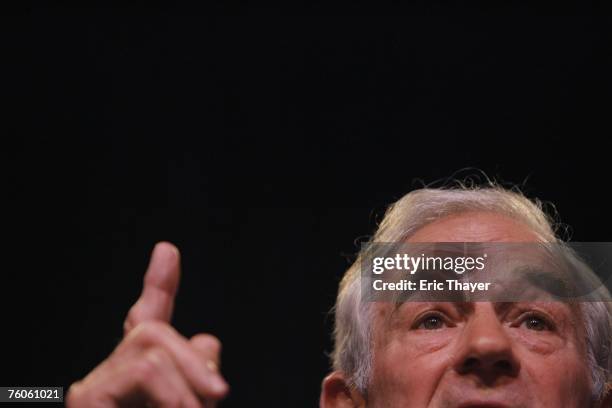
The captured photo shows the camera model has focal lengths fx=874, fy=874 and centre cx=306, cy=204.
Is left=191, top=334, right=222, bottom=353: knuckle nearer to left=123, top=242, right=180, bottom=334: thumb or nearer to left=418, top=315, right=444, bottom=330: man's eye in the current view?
left=123, top=242, right=180, bottom=334: thumb

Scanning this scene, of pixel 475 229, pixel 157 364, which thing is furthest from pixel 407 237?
pixel 157 364

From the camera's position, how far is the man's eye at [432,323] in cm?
167

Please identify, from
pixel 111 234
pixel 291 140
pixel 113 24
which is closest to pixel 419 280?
pixel 291 140

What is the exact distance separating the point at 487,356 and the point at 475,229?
1.11ft

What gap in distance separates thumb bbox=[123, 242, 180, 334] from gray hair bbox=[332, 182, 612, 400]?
0.65 meters

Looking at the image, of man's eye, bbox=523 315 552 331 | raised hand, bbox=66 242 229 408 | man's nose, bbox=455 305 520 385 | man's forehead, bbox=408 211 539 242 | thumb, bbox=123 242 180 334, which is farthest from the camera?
man's forehead, bbox=408 211 539 242

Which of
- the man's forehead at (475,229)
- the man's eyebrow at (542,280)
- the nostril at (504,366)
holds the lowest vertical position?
the nostril at (504,366)

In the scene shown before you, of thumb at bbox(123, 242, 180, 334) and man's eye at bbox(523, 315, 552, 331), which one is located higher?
man's eye at bbox(523, 315, 552, 331)

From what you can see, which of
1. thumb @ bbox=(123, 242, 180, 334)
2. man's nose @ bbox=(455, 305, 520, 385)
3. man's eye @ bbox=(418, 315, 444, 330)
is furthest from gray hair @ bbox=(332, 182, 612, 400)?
thumb @ bbox=(123, 242, 180, 334)

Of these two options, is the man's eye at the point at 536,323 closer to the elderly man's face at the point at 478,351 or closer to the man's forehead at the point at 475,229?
the elderly man's face at the point at 478,351

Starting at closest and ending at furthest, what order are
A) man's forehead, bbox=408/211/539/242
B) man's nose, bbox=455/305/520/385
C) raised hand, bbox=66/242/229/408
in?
raised hand, bbox=66/242/229/408
man's nose, bbox=455/305/520/385
man's forehead, bbox=408/211/539/242

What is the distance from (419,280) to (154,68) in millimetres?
805

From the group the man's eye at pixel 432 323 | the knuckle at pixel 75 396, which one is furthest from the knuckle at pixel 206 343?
the man's eye at pixel 432 323

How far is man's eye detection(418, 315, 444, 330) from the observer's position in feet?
5.47
